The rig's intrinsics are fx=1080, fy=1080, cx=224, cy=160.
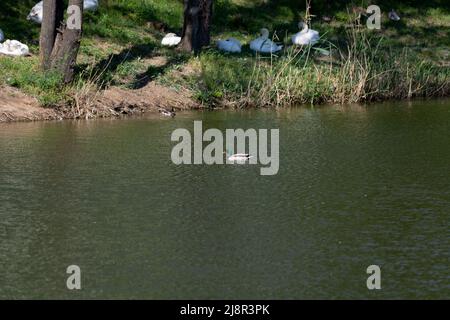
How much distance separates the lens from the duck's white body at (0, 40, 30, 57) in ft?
72.5

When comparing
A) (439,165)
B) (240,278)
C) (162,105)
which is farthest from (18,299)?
(162,105)

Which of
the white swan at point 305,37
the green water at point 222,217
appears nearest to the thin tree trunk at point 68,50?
the green water at point 222,217

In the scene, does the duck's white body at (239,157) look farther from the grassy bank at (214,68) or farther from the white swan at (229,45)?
the white swan at (229,45)

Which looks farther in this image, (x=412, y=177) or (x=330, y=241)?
(x=412, y=177)

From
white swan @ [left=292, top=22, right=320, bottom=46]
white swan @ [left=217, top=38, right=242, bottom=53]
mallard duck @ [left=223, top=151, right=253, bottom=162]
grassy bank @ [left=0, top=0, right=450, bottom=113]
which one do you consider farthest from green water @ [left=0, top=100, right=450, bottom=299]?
white swan @ [left=292, top=22, right=320, bottom=46]

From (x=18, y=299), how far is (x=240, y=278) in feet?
6.81

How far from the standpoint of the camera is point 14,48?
22172 mm

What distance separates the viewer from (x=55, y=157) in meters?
16.4

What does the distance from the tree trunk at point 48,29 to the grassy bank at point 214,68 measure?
33 cm

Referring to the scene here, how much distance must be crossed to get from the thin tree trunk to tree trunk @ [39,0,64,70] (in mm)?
321

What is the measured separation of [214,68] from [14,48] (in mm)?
4295

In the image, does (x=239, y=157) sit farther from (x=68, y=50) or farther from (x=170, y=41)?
(x=170, y=41)

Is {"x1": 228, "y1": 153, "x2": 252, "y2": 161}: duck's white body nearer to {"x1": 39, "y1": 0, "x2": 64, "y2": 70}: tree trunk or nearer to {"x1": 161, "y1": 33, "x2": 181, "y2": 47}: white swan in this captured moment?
{"x1": 39, "y1": 0, "x2": 64, "y2": 70}: tree trunk
